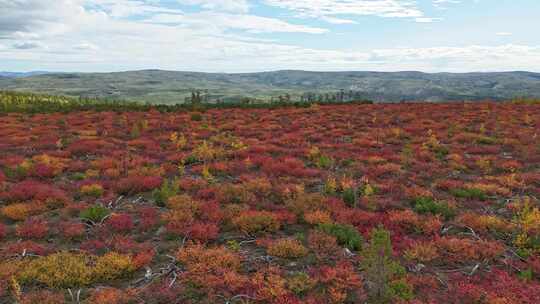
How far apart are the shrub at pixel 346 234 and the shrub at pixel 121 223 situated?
4365 millimetres

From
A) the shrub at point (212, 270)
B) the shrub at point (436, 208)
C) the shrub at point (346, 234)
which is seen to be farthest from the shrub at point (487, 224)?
the shrub at point (212, 270)

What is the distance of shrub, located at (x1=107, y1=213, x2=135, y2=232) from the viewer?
28.0 ft

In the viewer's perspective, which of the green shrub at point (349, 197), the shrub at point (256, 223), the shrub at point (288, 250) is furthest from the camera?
the green shrub at point (349, 197)

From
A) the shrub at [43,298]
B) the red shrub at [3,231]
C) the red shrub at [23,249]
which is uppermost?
the red shrub at [3,231]

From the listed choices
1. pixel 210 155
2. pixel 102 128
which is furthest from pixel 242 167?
pixel 102 128

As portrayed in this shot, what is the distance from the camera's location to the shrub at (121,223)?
855 centimetres

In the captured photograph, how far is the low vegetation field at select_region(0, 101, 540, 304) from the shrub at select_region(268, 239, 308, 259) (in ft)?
0.12

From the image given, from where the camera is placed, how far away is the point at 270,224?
880 cm

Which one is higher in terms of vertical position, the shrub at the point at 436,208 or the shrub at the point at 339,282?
the shrub at the point at 436,208

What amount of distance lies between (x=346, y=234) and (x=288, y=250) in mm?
1433

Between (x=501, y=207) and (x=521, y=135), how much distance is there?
12.2 metres

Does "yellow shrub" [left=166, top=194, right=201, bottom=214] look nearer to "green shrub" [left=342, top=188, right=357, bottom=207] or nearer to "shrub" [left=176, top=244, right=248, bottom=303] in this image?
"shrub" [left=176, top=244, right=248, bottom=303]

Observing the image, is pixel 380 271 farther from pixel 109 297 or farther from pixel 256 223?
pixel 109 297

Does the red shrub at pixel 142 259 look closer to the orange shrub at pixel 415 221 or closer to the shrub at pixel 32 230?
the shrub at pixel 32 230
